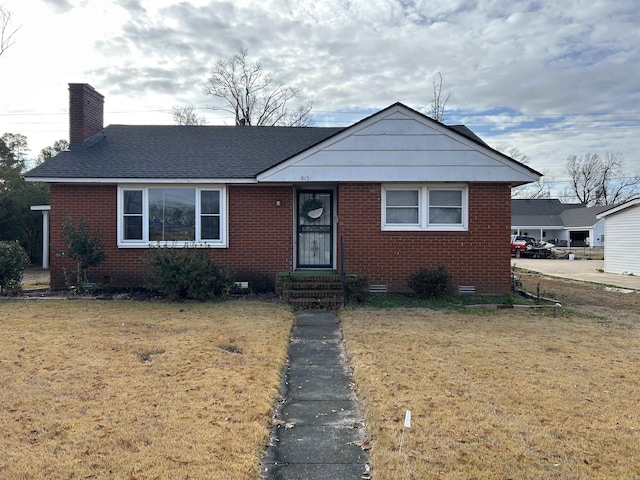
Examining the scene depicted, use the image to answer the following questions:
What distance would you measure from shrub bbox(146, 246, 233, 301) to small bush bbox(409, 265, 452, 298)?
4.53 metres

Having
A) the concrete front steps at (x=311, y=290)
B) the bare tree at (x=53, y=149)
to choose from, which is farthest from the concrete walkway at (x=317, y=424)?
the bare tree at (x=53, y=149)

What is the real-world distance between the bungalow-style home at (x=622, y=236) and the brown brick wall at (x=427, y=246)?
12.6 metres

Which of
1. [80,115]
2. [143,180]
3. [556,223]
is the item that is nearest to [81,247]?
[143,180]

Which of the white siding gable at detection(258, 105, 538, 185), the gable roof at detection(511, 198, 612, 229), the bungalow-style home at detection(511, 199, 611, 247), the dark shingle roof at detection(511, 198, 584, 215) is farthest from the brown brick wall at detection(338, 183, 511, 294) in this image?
the dark shingle roof at detection(511, 198, 584, 215)

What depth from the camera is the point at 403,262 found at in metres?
12.2

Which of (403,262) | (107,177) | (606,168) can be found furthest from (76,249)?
(606,168)

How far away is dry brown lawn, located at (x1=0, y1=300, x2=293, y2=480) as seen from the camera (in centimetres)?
363

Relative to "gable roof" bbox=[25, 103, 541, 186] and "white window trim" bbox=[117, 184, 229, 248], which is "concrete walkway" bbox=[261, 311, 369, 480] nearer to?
"gable roof" bbox=[25, 103, 541, 186]

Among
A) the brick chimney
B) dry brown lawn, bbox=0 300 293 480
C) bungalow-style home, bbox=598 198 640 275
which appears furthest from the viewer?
bungalow-style home, bbox=598 198 640 275

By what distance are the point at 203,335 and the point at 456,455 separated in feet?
16.0

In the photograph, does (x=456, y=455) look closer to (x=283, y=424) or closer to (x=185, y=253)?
(x=283, y=424)

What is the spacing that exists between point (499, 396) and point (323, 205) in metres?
8.65

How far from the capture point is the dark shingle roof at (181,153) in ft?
40.7

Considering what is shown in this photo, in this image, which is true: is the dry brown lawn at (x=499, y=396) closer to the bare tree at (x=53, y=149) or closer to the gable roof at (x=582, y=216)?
the bare tree at (x=53, y=149)
